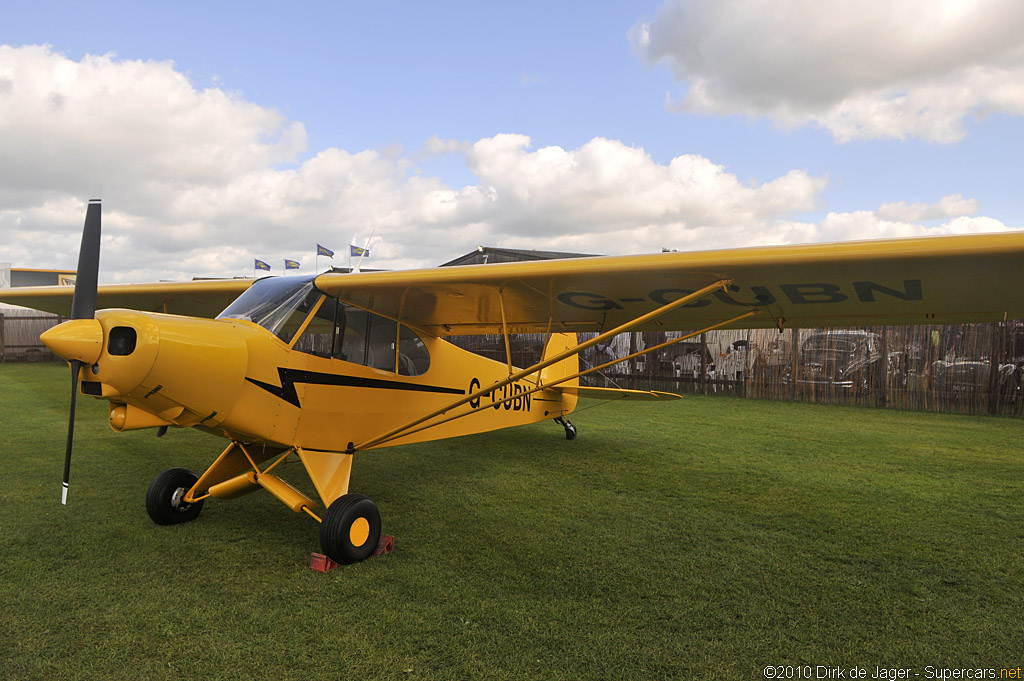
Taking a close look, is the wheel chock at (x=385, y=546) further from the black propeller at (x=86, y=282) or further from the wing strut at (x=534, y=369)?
the black propeller at (x=86, y=282)

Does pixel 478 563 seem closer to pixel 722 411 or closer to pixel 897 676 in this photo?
pixel 897 676

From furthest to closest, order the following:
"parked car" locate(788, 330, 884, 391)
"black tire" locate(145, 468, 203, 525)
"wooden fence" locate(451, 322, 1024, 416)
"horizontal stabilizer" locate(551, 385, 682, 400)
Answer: "parked car" locate(788, 330, 884, 391), "wooden fence" locate(451, 322, 1024, 416), "horizontal stabilizer" locate(551, 385, 682, 400), "black tire" locate(145, 468, 203, 525)

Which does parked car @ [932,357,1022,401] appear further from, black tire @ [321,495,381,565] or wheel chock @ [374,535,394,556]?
black tire @ [321,495,381,565]

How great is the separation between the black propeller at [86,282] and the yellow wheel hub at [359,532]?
1.58 m

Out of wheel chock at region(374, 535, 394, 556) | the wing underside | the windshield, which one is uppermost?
the wing underside

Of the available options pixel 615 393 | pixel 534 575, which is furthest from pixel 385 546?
pixel 615 393

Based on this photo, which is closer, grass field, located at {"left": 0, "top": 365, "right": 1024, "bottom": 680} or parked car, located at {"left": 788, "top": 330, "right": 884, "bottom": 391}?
grass field, located at {"left": 0, "top": 365, "right": 1024, "bottom": 680}

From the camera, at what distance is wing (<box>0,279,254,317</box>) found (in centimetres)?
625

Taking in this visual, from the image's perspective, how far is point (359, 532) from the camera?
3.71m

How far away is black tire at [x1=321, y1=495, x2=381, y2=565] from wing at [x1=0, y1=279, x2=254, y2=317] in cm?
332

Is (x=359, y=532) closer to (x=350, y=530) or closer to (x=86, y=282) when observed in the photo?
(x=350, y=530)

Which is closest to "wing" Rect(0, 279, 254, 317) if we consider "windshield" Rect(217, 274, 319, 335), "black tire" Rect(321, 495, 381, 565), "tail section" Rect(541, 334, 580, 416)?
"windshield" Rect(217, 274, 319, 335)

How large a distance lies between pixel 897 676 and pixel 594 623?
1356 millimetres

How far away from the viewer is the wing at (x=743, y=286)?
3.25 metres
